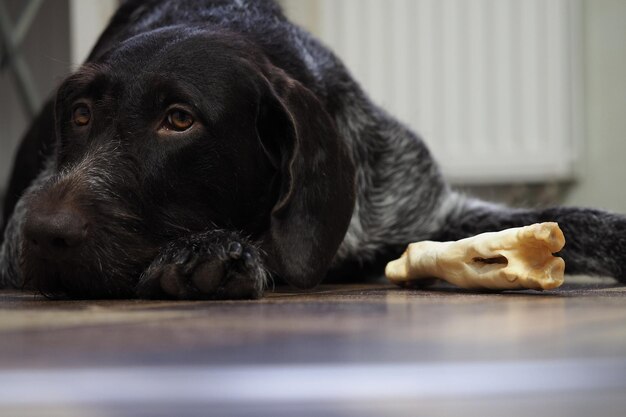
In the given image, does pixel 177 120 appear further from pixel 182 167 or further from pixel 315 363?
pixel 315 363

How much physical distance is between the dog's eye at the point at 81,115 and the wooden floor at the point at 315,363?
546 millimetres

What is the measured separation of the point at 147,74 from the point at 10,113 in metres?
3.81

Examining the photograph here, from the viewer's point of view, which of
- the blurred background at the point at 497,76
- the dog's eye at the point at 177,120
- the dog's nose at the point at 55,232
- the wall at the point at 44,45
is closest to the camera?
the dog's nose at the point at 55,232

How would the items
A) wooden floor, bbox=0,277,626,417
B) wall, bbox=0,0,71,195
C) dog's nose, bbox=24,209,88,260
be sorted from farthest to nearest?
wall, bbox=0,0,71,195, dog's nose, bbox=24,209,88,260, wooden floor, bbox=0,277,626,417

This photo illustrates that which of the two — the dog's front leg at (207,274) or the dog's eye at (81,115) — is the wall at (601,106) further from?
the dog's front leg at (207,274)

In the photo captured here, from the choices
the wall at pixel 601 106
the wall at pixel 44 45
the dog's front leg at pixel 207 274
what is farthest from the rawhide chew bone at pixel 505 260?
the wall at pixel 44 45

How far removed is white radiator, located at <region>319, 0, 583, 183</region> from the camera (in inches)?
142

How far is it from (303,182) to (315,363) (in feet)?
2.99

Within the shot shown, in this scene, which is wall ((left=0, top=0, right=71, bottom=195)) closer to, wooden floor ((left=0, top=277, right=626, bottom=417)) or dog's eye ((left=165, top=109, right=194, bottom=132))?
dog's eye ((left=165, top=109, right=194, bottom=132))

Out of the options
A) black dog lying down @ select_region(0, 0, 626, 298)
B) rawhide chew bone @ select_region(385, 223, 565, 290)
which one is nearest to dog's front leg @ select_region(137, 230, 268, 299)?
black dog lying down @ select_region(0, 0, 626, 298)

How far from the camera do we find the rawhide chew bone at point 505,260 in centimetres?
130

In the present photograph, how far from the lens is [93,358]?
65 centimetres

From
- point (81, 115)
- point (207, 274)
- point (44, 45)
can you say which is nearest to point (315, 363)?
point (207, 274)

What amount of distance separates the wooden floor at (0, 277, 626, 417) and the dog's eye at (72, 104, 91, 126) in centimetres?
55
